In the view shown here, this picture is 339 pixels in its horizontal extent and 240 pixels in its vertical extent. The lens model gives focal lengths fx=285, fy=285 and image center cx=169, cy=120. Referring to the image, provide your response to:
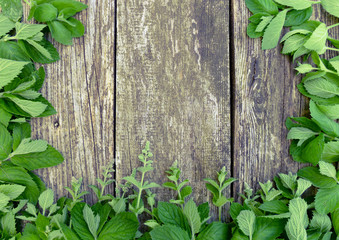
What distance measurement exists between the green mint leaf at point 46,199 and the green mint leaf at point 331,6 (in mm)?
929

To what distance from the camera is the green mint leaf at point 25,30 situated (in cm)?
76

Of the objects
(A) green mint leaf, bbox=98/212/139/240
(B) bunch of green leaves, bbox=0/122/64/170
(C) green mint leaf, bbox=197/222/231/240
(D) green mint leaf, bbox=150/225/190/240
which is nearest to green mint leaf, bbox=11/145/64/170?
(B) bunch of green leaves, bbox=0/122/64/170

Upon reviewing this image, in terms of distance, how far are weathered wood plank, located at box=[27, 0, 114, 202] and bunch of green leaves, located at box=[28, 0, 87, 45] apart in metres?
0.03

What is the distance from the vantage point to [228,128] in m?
0.83

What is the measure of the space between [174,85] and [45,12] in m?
0.40

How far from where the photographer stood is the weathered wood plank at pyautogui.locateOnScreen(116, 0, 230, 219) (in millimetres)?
813

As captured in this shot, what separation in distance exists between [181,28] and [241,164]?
43 cm

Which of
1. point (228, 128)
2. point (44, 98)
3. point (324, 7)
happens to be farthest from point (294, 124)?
point (44, 98)

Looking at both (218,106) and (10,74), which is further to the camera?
(218,106)

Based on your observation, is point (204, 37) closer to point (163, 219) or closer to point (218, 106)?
point (218, 106)

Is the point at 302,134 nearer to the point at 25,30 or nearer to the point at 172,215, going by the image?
the point at 172,215

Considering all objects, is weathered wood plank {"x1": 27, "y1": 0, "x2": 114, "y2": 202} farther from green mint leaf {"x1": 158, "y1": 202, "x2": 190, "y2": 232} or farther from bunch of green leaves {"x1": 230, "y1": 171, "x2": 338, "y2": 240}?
bunch of green leaves {"x1": 230, "y1": 171, "x2": 338, "y2": 240}

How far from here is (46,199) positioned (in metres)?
0.77

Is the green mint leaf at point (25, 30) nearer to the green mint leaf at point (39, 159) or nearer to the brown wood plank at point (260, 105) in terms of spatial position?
the green mint leaf at point (39, 159)
